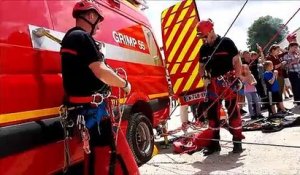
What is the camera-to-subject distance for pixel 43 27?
3219mm

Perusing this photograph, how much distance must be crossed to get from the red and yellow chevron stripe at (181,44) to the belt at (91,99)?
466 cm

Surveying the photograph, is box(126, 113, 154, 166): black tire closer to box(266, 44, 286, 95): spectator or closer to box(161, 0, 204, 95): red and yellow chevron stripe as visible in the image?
box(161, 0, 204, 95): red and yellow chevron stripe

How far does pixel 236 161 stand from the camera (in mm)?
5156

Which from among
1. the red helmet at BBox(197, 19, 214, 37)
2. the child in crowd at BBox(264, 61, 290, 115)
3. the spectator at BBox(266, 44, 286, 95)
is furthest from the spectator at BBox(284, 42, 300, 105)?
the red helmet at BBox(197, 19, 214, 37)

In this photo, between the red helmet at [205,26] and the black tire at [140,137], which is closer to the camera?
the black tire at [140,137]

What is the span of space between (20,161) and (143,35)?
350 cm

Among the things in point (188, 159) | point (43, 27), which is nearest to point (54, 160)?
point (43, 27)

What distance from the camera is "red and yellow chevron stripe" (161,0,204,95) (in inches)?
307

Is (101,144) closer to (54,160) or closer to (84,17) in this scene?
(54,160)

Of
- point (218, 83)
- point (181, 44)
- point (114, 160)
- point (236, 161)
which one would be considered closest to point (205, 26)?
point (218, 83)

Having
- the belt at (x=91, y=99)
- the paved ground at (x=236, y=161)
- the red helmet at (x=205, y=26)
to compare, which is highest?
the red helmet at (x=205, y=26)

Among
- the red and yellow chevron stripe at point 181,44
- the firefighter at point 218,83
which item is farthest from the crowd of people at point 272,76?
the firefighter at point 218,83

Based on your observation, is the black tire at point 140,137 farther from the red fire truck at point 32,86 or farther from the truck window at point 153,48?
the truck window at point 153,48

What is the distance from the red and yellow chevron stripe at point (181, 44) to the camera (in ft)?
25.6
